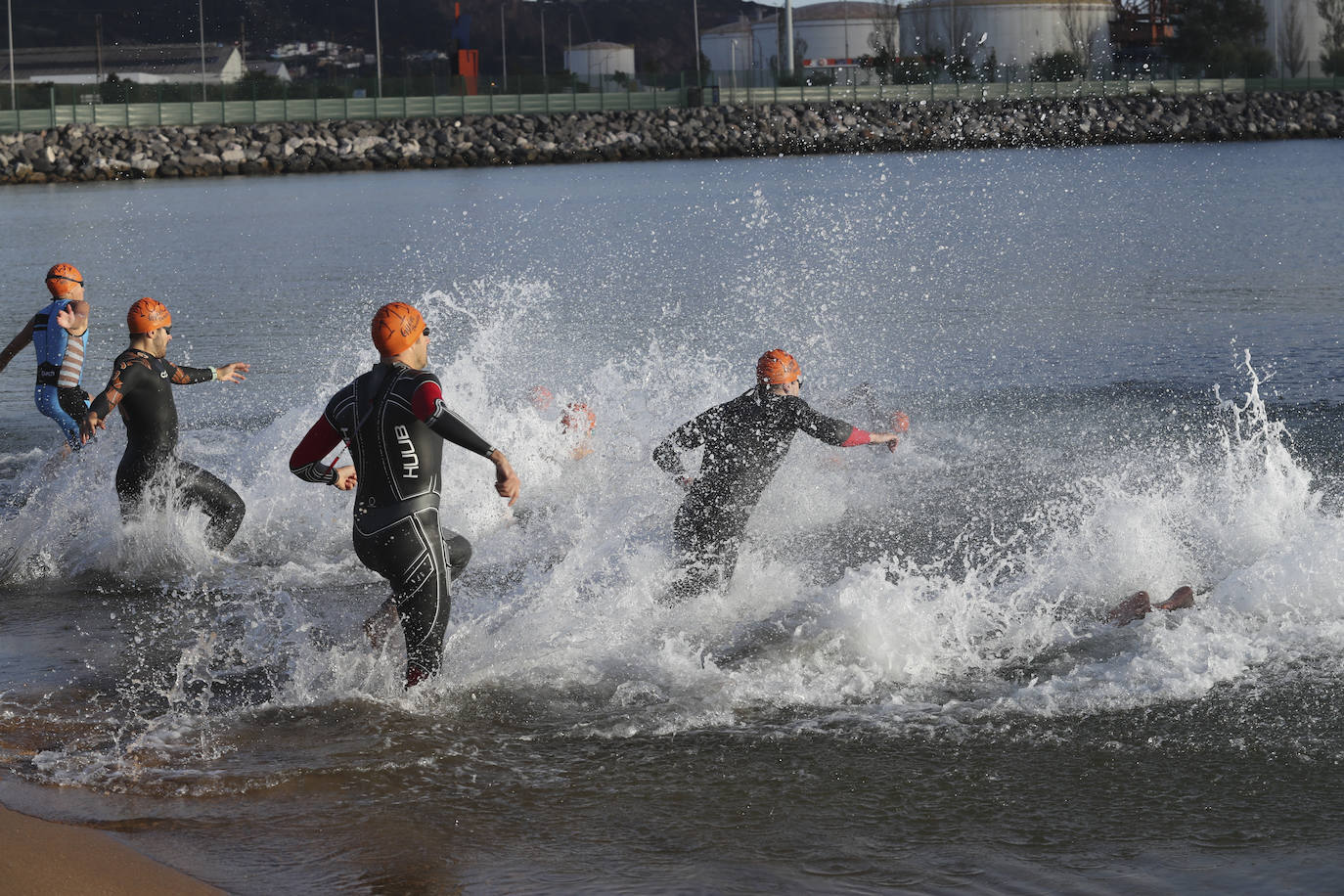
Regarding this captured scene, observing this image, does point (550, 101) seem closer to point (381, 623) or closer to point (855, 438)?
point (855, 438)

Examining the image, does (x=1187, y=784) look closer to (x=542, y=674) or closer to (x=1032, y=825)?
(x=1032, y=825)

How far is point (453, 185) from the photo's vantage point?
2160 inches

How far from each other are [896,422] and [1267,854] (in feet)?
14.1

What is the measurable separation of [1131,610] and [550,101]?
7251cm

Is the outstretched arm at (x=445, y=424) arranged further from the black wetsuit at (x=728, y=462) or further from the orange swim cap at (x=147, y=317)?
the orange swim cap at (x=147, y=317)

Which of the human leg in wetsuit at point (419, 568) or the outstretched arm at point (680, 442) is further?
the outstretched arm at point (680, 442)

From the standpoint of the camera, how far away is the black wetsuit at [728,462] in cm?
789

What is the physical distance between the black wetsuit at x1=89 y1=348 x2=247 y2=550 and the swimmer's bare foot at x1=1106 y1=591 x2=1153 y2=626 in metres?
5.62

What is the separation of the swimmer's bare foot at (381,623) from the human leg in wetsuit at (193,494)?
2.90 meters

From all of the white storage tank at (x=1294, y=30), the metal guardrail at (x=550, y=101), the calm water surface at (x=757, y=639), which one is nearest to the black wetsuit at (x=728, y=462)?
the calm water surface at (x=757, y=639)

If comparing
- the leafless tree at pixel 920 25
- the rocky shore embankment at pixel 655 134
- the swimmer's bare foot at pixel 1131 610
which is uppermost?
the leafless tree at pixel 920 25

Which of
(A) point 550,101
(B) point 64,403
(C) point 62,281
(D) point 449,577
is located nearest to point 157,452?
(B) point 64,403

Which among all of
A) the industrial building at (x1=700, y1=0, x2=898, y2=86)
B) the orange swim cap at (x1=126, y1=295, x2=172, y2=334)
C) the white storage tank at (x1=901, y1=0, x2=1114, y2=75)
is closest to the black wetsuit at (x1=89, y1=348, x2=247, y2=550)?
the orange swim cap at (x1=126, y1=295, x2=172, y2=334)

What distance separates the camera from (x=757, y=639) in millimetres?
8008
